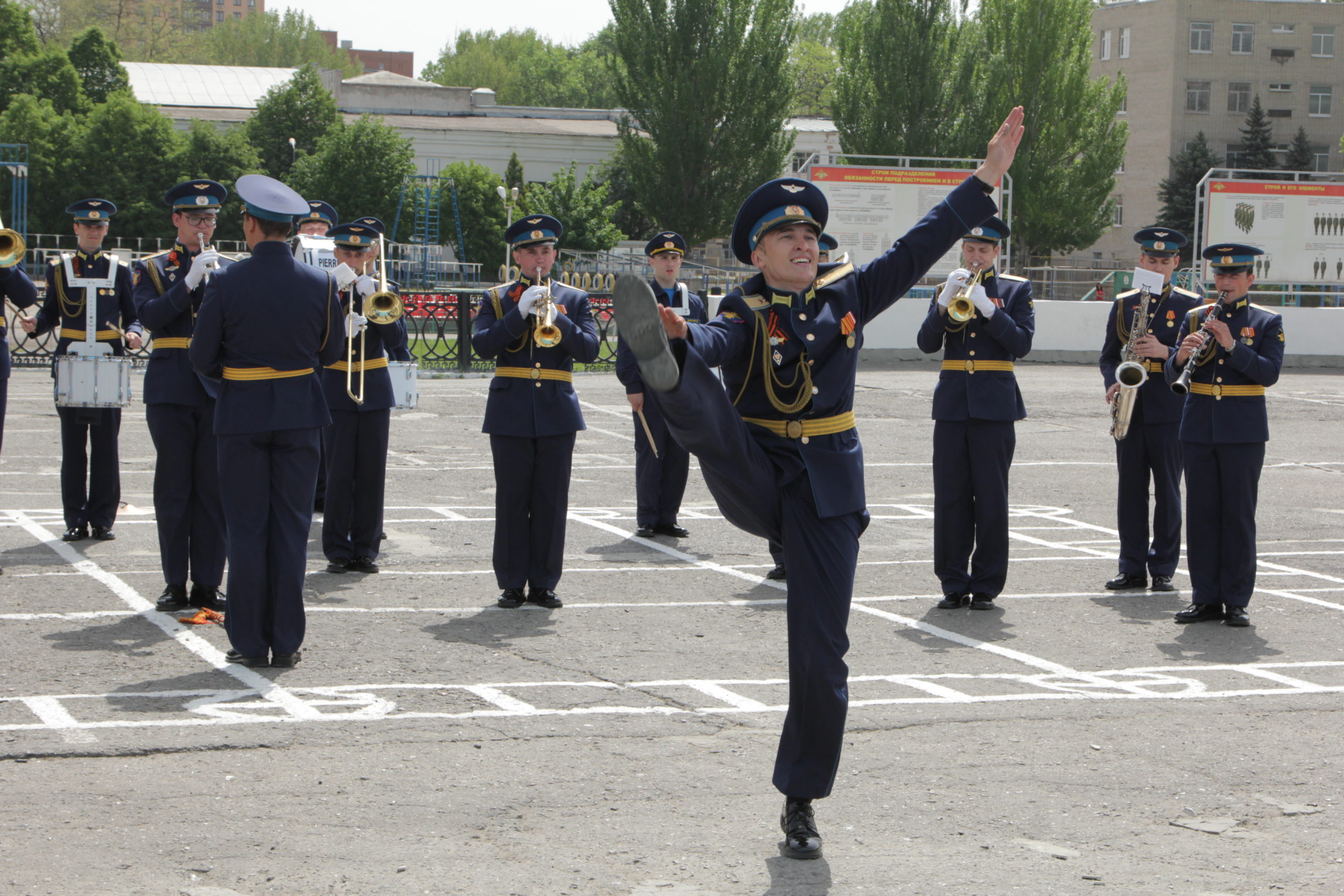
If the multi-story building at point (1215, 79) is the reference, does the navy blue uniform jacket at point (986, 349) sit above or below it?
below

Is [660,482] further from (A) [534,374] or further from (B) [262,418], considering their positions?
(B) [262,418]

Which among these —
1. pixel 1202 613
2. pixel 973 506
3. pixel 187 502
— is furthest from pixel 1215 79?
pixel 187 502

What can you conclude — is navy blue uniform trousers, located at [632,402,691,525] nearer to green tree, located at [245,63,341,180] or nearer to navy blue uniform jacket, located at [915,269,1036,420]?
navy blue uniform jacket, located at [915,269,1036,420]

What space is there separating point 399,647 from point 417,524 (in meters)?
4.04

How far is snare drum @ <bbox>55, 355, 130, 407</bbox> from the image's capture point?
33.1 ft

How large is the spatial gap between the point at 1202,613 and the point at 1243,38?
82.1 m

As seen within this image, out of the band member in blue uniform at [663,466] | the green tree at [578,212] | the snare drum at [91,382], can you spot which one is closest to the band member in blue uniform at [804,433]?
the band member in blue uniform at [663,466]

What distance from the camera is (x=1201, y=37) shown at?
81562 millimetres

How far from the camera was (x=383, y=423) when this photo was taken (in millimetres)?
9938

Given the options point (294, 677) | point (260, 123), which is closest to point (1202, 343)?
A: point (294, 677)

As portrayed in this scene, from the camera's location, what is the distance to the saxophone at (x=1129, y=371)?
9.48 meters

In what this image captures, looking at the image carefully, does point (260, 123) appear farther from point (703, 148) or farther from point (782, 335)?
point (782, 335)

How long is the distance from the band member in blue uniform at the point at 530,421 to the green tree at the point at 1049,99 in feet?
155

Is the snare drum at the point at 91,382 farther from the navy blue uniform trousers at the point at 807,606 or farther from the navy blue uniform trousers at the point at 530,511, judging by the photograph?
the navy blue uniform trousers at the point at 807,606
